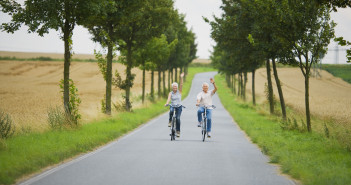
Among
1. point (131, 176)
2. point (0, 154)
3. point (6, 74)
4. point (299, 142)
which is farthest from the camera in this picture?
point (6, 74)

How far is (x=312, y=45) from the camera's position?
672 inches

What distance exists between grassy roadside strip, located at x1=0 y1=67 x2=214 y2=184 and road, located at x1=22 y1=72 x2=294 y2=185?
0.39m

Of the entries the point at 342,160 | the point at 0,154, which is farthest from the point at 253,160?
the point at 0,154

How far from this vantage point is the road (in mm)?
8195

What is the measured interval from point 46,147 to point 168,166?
3.42 m

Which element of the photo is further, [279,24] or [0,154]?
[279,24]

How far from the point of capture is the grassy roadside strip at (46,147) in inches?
348

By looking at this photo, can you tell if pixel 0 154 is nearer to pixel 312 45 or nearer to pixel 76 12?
pixel 76 12

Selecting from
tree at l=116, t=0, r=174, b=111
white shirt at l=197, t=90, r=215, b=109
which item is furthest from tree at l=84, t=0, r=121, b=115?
white shirt at l=197, t=90, r=215, b=109

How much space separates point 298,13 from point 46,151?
10510mm

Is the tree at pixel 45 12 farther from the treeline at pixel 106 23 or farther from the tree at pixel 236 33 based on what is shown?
the tree at pixel 236 33

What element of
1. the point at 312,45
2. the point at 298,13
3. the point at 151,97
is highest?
the point at 298,13

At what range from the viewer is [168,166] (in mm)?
9727

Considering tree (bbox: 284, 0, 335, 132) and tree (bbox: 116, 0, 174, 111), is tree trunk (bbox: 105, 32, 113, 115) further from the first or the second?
tree (bbox: 284, 0, 335, 132)
